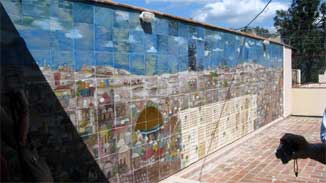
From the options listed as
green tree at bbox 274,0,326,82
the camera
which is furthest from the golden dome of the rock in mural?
green tree at bbox 274,0,326,82

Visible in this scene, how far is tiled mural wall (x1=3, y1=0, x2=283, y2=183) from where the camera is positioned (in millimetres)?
3637

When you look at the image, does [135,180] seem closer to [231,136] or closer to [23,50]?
[23,50]

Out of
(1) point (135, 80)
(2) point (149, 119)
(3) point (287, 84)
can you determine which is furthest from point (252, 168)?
(3) point (287, 84)

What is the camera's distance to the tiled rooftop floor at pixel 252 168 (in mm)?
5391

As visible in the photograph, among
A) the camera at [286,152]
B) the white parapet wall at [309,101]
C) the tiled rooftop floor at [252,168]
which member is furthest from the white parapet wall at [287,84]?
the camera at [286,152]

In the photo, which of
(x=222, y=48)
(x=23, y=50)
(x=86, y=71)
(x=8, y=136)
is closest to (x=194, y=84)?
(x=222, y=48)

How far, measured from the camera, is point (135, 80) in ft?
15.6

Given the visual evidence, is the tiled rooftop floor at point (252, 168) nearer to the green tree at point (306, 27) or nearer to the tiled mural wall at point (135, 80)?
the tiled mural wall at point (135, 80)

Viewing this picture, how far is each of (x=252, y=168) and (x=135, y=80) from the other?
2544 mm

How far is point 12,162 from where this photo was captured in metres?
2.89

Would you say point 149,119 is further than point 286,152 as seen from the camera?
Yes

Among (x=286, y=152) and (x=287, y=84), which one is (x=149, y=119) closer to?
(x=286, y=152)

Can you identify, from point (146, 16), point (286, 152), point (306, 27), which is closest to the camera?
point (286, 152)

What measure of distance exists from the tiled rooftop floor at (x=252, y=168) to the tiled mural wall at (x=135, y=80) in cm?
27
